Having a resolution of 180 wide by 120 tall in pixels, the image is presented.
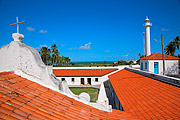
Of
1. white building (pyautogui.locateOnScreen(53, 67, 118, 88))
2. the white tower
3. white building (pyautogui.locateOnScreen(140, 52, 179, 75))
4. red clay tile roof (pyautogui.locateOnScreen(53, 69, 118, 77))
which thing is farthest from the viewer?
the white tower

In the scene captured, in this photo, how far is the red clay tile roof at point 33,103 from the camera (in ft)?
7.81

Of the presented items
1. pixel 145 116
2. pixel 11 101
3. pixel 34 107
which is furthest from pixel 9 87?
pixel 145 116

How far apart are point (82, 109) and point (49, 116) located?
1035 millimetres

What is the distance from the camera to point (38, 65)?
3748mm

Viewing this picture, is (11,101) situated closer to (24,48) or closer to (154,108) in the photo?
(24,48)

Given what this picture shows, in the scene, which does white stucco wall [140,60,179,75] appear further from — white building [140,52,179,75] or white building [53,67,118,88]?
white building [53,67,118,88]

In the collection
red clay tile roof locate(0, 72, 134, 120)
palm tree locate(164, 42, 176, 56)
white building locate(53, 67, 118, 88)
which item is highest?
palm tree locate(164, 42, 176, 56)

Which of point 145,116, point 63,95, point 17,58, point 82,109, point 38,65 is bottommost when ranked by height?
point 145,116

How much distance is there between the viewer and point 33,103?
2779 mm

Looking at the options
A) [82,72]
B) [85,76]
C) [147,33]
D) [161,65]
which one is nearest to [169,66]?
[161,65]

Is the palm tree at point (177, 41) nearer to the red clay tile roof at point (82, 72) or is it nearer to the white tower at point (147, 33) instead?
the white tower at point (147, 33)

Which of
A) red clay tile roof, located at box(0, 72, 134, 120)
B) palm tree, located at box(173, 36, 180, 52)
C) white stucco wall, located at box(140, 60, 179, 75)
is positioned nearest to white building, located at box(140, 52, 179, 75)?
white stucco wall, located at box(140, 60, 179, 75)

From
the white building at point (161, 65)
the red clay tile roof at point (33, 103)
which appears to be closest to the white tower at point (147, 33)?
the white building at point (161, 65)

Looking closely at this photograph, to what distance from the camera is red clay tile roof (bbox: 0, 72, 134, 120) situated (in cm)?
238
